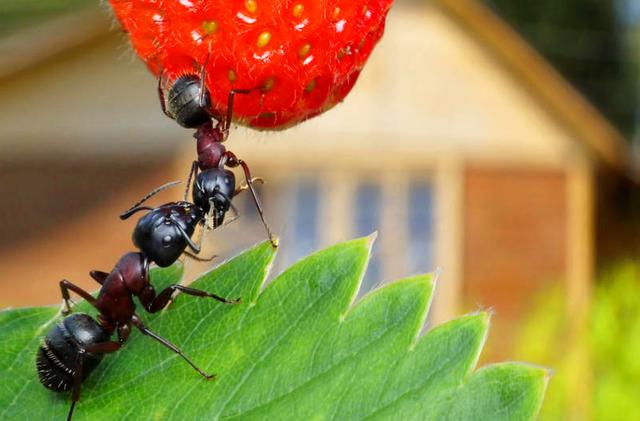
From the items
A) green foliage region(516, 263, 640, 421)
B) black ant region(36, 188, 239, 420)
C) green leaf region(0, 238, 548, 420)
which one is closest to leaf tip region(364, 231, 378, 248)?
green leaf region(0, 238, 548, 420)

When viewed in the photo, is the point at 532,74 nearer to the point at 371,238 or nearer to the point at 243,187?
the point at 243,187

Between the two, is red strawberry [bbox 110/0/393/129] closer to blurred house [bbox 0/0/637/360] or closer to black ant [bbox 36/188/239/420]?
black ant [bbox 36/188/239/420]

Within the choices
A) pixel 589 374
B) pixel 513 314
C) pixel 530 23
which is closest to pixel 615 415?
pixel 589 374

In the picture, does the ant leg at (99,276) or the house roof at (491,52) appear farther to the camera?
the house roof at (491,52)

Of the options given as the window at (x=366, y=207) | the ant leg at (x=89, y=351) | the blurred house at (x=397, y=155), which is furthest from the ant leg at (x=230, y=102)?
the window at (x=366, y=207)

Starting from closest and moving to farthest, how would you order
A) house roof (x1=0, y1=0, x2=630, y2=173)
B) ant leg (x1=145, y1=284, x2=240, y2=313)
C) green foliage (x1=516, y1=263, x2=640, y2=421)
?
ant leg (x1=145, y1=284, x2=240, y2=313) < green foliage (x1=516, y1=263, x2=640, y2=421) < house roof (x1=0, y1=0, x2=630, y2=173)

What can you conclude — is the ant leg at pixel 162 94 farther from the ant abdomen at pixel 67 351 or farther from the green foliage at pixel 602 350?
the green foliage at pixel 602 350
